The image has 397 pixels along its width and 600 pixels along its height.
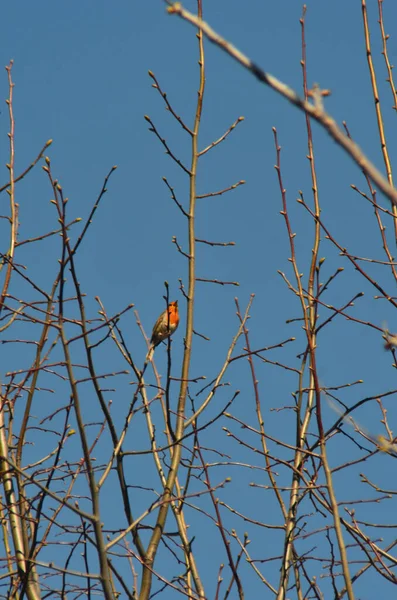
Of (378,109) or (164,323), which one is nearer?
(378,109)

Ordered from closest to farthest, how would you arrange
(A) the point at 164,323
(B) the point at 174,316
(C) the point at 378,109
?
1. (C) the point at 378,109
2. (A) the point at 164,323
3. (B) the point at 174,316

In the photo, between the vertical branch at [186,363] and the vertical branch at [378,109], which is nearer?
the vertical branch at [186,363]

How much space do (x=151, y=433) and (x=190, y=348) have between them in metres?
0.65

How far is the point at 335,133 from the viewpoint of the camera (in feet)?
4.01

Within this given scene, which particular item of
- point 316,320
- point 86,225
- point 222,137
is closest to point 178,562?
point 316,320

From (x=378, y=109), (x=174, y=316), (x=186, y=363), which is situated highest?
(x=174, y=316)

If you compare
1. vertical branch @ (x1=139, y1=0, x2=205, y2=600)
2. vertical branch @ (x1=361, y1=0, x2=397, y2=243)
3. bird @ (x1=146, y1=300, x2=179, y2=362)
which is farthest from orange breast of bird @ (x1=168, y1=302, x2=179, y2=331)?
vertical branch @ (x1=361, y1=0, x2=397, y2=243)

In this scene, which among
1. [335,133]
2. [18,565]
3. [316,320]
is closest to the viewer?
[335,133]

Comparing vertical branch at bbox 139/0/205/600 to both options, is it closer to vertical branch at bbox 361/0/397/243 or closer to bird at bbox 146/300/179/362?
vertical branch at bbox 361/0/397/243

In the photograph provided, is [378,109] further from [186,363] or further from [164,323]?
[164,323]

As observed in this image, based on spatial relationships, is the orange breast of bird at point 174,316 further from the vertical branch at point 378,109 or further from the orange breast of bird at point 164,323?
the vertical branch at point 378,109

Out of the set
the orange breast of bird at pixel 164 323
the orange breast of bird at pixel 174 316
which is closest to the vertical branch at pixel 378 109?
the orange breast of bird at pixel 164 323

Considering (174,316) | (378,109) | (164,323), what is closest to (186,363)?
(378,109)

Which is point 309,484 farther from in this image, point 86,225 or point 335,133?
point 335,133
